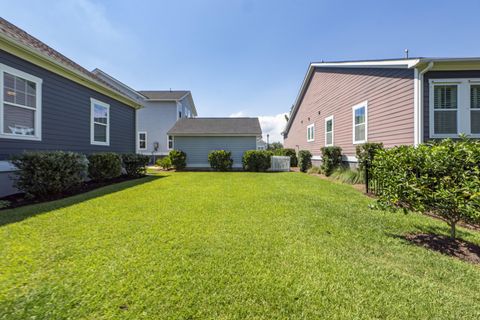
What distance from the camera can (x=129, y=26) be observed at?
10000 mm

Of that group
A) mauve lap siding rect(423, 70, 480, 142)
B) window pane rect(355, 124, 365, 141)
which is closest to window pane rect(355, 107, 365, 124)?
window pane rect(355, 124, 365, 141)

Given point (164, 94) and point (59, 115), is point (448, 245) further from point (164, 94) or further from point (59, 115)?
point (164, 94)

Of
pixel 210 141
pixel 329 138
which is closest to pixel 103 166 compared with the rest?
pixel 210 141

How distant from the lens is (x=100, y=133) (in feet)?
31.8

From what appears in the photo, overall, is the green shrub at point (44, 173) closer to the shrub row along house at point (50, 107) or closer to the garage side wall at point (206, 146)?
the shrub row along house at point (50, 107)

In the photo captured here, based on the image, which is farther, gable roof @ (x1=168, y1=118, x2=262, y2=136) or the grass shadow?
gable roof @ (x1=168, y1=118, x2=262, y2=136)

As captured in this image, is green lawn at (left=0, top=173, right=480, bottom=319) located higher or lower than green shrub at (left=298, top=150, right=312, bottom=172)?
lower

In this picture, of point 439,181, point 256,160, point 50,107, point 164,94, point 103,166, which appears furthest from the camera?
point 164,94

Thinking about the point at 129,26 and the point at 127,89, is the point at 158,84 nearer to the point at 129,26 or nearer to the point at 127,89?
the point at 127,89

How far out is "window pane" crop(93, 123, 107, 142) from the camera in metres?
9.34

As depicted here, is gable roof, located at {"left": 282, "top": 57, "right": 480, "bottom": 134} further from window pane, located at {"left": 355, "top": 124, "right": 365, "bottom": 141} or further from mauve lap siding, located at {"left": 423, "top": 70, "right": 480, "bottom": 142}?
window pane, located at {"left": 355, "top": 124, "right": 365, "bottom": 141}

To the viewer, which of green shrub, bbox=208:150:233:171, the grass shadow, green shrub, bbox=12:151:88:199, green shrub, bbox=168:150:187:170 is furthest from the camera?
green shrub, bbox=168:150:187:170

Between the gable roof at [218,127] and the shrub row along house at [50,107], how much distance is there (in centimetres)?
384

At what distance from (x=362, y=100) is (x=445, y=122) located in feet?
10.5
